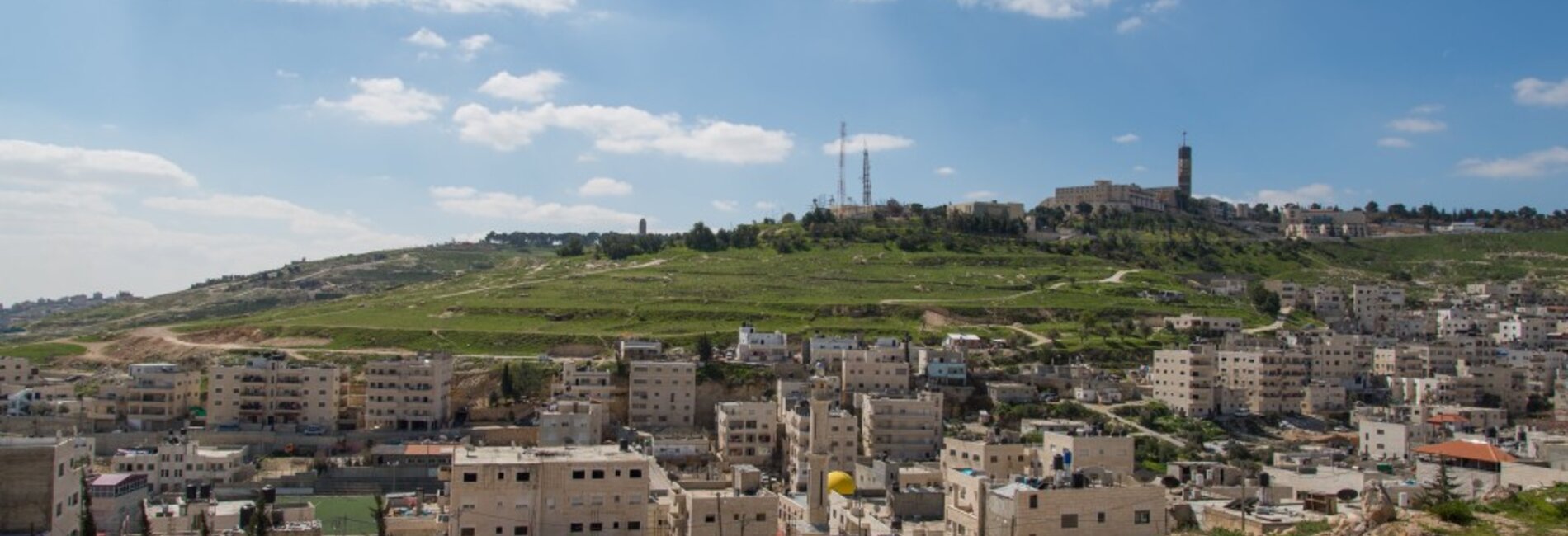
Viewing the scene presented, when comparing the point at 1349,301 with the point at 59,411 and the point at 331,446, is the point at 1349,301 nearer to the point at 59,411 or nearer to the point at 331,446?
the point at 331,446

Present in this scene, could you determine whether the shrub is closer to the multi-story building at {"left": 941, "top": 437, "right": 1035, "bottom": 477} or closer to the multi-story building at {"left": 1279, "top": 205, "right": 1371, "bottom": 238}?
the multi-story building at {"left": 941, "top": 437, "right": 1035, "bottom": 477}

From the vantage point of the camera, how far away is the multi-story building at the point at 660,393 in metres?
51.7

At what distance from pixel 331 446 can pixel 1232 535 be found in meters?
37.2

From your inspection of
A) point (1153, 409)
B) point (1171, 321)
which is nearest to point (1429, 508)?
point (1153, 409)

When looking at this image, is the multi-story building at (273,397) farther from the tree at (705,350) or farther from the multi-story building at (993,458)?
the multi-story building at (993,458)

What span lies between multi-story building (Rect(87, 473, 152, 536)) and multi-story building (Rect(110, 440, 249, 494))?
232 inches

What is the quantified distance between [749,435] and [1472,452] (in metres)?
23.9

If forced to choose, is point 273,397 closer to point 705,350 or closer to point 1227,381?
point 705,350

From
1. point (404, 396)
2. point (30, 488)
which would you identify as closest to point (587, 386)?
point (404, 396)

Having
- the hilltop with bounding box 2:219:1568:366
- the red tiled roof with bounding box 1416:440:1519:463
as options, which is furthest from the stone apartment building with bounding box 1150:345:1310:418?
the red tiled roof with bounding box 1416:440:1519:463

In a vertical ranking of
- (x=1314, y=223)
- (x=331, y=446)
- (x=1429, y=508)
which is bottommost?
(x=331, y=446)

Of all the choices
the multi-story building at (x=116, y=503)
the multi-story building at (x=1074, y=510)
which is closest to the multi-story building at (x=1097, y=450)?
the multi-story building at (x=1074, y=510)

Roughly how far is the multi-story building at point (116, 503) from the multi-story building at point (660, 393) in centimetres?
2147

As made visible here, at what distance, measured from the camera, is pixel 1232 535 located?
63.3 ft
